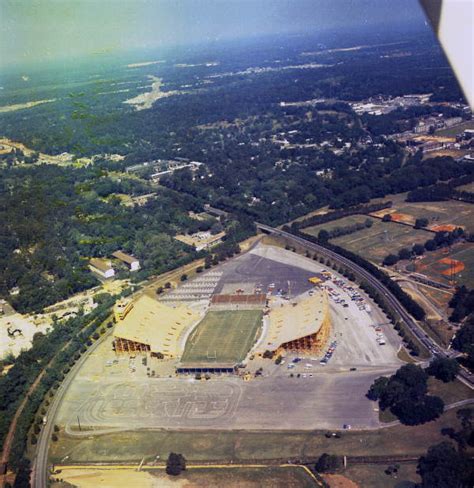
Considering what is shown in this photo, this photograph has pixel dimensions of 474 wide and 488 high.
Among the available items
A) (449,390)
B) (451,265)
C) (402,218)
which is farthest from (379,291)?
(402,218)

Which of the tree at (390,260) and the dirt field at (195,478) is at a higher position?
the tree at (390,260)

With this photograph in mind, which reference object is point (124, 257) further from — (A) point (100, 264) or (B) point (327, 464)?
(B) point (327, 464)

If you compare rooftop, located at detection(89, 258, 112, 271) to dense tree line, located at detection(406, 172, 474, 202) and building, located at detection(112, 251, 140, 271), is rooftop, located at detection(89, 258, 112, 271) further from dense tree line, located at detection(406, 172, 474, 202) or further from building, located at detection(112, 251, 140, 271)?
dense tree line, located at detection(406, 172, 474, 202)

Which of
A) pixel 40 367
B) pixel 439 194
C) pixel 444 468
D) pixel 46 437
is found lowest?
pixel 46 437

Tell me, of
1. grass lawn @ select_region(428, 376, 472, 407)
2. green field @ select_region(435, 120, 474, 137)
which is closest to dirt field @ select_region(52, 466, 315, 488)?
grass lawn @ select_region(428, 376, 472, 407)

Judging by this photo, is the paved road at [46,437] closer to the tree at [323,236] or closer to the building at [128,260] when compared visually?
the building at [128,260]

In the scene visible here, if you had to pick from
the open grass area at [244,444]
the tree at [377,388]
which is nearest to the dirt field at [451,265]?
the tree at [377,388]
